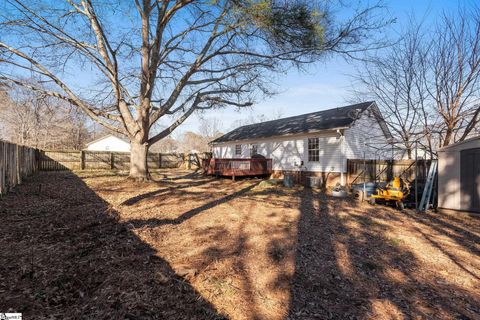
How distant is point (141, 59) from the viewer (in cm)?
1124

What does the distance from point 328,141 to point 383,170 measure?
3.06m

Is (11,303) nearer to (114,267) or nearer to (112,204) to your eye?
(114,267)

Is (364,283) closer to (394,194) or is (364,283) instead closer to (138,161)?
(394,194)

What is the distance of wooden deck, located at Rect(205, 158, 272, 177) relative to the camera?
1447 cm

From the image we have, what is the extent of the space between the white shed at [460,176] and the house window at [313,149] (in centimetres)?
615

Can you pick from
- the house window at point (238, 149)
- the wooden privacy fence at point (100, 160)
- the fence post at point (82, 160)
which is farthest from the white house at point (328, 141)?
the fence post at point (82, 160)

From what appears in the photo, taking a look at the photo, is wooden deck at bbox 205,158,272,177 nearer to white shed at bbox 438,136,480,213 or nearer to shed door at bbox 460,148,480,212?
white shed at bbox 438,136,480,213

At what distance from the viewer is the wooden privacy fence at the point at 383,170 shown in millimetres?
9891

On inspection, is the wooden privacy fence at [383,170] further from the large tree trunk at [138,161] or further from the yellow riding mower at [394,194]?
the large tree trunk at [138,161]

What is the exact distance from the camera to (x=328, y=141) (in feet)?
42.9

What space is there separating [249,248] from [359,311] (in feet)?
6.14

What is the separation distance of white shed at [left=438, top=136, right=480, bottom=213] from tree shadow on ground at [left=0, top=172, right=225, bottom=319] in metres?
8.35

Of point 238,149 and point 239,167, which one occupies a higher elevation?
point 238,149

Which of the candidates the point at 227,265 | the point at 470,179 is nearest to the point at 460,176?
the point at 470,179
